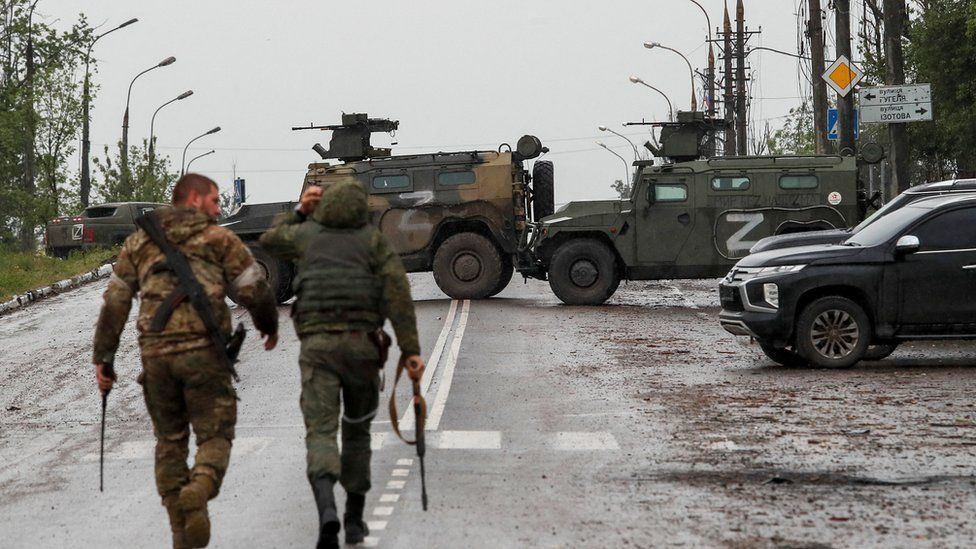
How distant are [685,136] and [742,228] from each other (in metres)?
4.15

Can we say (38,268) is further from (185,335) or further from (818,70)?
(185,335)

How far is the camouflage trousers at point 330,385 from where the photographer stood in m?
7.64

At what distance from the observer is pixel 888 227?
643 inches

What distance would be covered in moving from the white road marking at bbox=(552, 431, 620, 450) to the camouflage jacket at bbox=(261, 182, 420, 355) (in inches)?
137

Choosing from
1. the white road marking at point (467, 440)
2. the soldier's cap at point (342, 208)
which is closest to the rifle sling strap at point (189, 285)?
the soldier's cap at point (342, 208)

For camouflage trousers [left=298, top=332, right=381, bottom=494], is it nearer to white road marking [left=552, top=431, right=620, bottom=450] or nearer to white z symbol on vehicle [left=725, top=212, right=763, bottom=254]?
white road marking [left=552, top=431, right=620, bottom=450]

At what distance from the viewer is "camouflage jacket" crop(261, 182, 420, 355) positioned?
7.78m

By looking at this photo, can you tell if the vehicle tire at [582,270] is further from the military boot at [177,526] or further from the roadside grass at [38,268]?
the military boot at [177,526]

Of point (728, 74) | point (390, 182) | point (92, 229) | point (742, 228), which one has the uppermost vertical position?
point (728, 74)

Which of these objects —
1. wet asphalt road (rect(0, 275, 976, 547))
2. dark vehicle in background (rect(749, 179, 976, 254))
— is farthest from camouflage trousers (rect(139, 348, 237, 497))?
dark vehicle in background (rect(749, 179, 976, 254))

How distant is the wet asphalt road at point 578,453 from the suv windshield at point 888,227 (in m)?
1.32

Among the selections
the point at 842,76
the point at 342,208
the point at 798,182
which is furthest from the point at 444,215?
the point at 342,208

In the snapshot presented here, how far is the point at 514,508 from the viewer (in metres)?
8.73

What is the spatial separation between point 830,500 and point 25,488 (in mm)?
→ 4789
